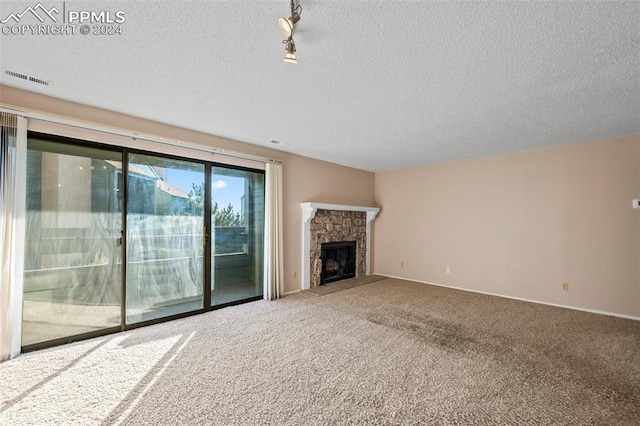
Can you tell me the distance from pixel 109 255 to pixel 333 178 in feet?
12.8

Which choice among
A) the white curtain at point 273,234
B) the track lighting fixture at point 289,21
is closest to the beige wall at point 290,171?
the white curtain at point 273,234

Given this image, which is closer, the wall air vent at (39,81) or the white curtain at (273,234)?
the wall air vent at (39,81)

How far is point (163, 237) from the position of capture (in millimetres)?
3623

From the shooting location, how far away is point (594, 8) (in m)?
1.55

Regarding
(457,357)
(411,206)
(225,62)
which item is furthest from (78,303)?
(411,206)

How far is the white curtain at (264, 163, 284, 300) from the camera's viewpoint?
178 inches

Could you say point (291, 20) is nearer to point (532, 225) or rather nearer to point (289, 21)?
point (289, 21)

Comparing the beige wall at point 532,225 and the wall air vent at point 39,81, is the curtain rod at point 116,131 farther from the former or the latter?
the beige wall at point 532,225

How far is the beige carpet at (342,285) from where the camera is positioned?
502 cm

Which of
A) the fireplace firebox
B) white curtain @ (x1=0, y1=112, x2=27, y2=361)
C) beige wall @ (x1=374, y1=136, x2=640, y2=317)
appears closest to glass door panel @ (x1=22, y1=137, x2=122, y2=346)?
white curtain @ (x1=0, y1=112, x2=27, y2=361)

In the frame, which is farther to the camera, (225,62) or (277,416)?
(225,62)

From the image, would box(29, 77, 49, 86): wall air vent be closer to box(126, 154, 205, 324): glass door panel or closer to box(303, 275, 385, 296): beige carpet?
box(126, 154, 205, 324): glass door panel

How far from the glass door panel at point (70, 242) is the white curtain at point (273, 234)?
194 cm

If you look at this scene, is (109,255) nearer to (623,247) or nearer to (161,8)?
(161,8)
